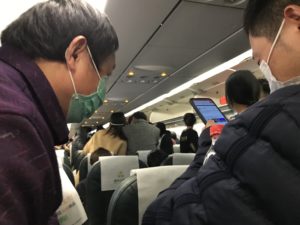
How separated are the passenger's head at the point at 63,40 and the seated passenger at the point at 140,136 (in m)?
2.80

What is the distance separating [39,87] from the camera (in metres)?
0.85

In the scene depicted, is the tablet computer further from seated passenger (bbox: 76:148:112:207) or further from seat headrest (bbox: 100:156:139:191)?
seated passenger (bbox: 76:148:112:207)

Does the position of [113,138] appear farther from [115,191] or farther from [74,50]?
[74,50]

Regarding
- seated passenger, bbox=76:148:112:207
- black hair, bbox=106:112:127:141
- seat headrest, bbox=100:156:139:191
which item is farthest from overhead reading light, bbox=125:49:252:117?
seat headrest, bbox=100:156:139:191

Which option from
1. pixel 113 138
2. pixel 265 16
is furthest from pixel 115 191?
pixel 113 138

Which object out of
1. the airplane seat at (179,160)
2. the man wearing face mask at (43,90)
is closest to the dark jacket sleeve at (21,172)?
the man wearing face mask at (43,90)

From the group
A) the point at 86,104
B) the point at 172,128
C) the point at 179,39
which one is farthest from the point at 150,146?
the point at 172,128

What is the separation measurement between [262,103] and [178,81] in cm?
653

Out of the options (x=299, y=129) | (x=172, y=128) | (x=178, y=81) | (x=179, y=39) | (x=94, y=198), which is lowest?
(x=172, y=128)

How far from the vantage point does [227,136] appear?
80 cm

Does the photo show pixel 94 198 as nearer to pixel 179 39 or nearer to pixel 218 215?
pixel 218 215

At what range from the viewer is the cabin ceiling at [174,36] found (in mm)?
3170

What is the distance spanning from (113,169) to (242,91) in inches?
45.8

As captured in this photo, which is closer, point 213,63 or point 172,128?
point 213,63
